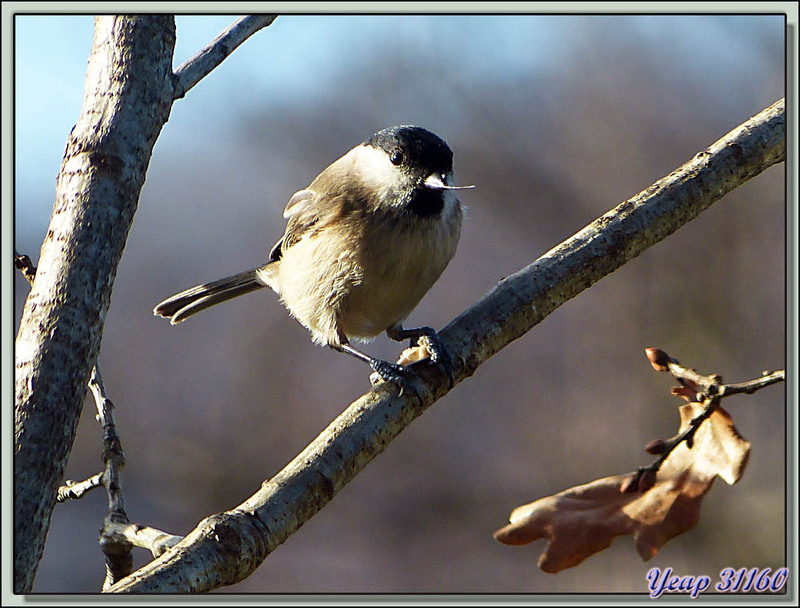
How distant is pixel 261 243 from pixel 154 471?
108 cm

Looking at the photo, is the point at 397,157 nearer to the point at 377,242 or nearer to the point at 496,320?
the point at 377,242

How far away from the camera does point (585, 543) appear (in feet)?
3.45

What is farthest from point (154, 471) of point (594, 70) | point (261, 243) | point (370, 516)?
point (594, 70)

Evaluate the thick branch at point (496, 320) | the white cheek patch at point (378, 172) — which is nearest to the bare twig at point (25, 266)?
the thick branch at point (496, 320)

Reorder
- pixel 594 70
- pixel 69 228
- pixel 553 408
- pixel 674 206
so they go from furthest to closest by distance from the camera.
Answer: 1. pixel 594 70
2. pixel 553 408
3. pixel 674 206
4. pixel 69 228

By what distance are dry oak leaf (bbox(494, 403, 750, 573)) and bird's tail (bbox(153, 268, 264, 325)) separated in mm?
1502

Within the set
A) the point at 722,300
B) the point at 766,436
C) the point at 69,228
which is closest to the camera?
the point at 69,228

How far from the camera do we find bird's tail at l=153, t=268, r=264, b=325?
2.40 m

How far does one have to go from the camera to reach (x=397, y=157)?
1.85 meters

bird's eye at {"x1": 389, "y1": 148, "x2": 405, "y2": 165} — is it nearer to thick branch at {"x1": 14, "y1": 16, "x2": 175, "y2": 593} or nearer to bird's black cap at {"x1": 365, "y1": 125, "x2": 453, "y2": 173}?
bird's black cap at {"x1": 365, "y1": 125, "x2": 453, "y2": 173}

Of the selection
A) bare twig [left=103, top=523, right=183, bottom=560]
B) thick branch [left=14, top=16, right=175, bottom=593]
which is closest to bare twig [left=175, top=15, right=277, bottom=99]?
thick branch [left=14, top=16, right=175, bottom=593]

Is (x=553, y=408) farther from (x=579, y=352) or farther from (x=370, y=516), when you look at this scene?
(x=370, y=516)

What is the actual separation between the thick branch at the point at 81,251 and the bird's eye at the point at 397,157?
0.63m

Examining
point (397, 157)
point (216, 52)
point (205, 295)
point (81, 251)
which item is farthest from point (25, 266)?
point (205, 295)
